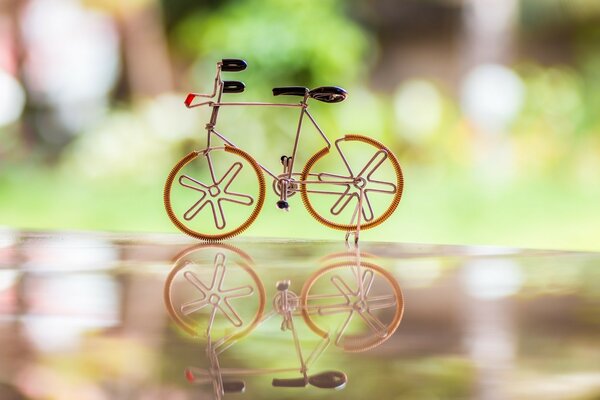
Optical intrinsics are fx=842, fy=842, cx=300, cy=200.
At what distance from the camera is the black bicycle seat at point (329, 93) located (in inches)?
112

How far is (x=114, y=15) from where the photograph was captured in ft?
18.6

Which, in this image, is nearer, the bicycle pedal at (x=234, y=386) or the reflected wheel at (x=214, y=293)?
the bicycle pedal at (x=234, y=386)

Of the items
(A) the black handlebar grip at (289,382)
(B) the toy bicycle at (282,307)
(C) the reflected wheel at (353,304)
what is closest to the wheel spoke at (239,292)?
(B) the toy bicycle at (282,307)

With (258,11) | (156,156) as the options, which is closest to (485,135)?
(258,11)

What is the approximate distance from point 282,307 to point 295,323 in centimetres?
17

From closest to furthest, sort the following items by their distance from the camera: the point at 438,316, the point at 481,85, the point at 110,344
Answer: the point at 110,344, the point at 438,316, the point at 481,85

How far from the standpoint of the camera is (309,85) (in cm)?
524

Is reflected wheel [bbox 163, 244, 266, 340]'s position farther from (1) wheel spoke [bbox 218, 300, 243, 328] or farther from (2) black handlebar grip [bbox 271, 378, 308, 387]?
(2) black handlebar grip [bbox 271, 378, 308, 387]

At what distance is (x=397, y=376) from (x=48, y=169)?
4510mm

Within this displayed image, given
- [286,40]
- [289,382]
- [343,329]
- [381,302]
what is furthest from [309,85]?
[289,382]

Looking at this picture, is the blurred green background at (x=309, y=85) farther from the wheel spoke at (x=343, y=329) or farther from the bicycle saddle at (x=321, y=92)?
the wheel spoke at (x=343, y=329)

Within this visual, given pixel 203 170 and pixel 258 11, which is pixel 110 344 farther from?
pixel 258 11

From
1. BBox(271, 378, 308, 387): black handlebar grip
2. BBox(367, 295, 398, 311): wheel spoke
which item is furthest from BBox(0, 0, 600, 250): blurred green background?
BBox(271, 378, 308, 387): black handlebar grip

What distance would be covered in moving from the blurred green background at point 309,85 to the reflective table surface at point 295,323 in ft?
7.10
